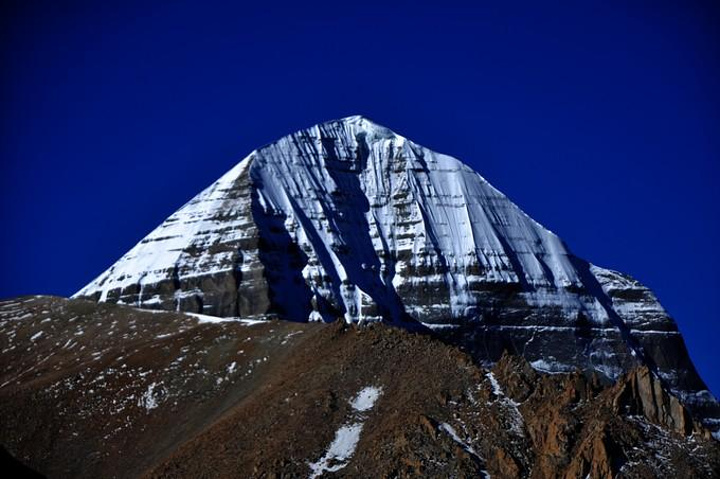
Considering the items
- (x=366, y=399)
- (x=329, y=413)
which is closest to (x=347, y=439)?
(x=329, y=413)

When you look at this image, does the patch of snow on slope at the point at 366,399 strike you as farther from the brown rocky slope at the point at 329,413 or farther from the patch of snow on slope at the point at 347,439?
the brown rocky slope at the point at 329,413

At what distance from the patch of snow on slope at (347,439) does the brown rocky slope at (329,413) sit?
0.50 feet

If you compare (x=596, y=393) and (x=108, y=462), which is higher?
(x=596, y=393)

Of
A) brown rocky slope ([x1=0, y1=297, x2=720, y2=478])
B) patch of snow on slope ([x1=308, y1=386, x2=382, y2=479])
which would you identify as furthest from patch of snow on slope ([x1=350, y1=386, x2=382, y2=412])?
brown rocky slope ([x1=0, y1=297, x2=720, y2=478])

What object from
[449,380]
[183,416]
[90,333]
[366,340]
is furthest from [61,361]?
[449,380]

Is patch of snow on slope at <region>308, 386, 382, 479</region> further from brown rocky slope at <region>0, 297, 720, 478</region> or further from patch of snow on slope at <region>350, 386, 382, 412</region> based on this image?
brown rocky slope at <region>0, 297, 720, 478</region>

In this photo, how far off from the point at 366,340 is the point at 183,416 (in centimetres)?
1841

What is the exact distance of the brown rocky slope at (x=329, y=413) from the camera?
342ft

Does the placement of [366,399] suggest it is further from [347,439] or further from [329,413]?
[347,439]

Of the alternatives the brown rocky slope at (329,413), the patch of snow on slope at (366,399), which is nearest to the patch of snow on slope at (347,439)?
the patch of snow on slope at (366,399)

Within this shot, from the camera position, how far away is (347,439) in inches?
4392

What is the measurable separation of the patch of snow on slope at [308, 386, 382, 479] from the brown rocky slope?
0.15 metres

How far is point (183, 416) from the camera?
133m

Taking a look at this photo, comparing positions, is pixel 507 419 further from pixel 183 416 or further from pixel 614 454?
pixel 183 416
